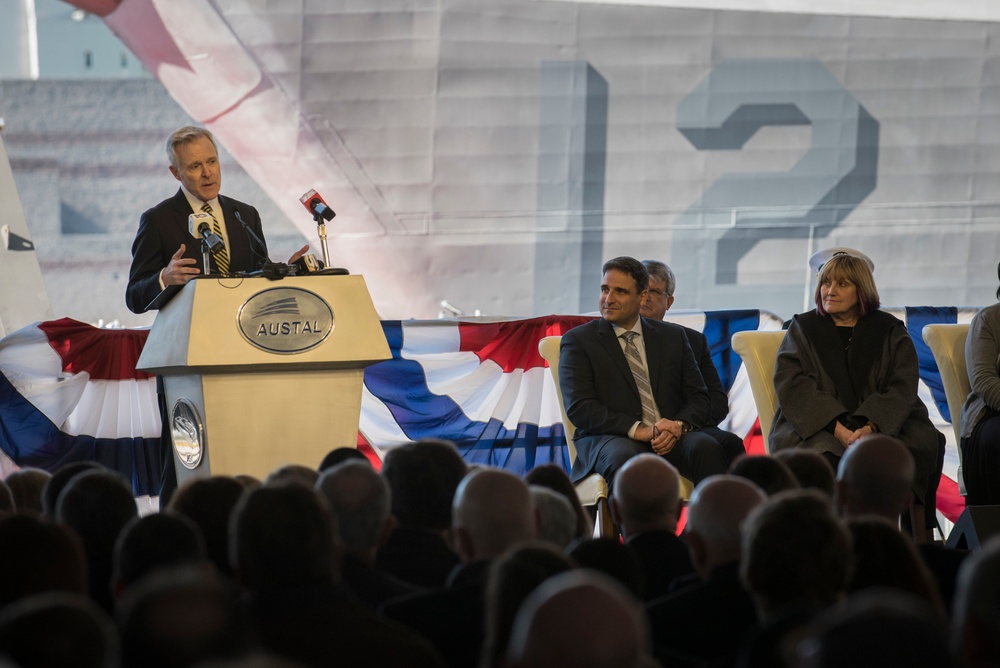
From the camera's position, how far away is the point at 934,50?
6934mm

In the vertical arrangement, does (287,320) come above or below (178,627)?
above

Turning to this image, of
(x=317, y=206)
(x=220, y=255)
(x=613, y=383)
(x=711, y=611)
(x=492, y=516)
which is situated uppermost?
(x=317, y=206)

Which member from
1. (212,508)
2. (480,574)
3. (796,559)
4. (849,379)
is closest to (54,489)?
(212,508)

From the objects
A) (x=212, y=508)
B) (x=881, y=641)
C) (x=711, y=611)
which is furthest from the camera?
(x=212, y=508)

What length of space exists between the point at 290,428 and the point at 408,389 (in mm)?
1885

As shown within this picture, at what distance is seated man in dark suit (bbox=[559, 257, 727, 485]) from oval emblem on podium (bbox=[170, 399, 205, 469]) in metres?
1.37

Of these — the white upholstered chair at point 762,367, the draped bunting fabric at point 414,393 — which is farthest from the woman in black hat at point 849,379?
the draped bunting fabric at point 414,393

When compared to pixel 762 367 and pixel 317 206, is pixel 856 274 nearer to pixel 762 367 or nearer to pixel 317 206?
pixel 762 367

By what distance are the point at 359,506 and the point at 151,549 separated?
439 millimetres

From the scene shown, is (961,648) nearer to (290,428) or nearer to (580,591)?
(580,591)

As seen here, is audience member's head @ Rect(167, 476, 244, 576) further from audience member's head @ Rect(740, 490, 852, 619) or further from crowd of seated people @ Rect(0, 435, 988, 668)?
audience member's head @ Rect(740, 490, 852, 619)

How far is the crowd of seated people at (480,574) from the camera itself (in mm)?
1295

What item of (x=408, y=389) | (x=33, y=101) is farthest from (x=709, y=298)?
(x=33, y=101)

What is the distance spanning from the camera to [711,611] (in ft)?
6.51
